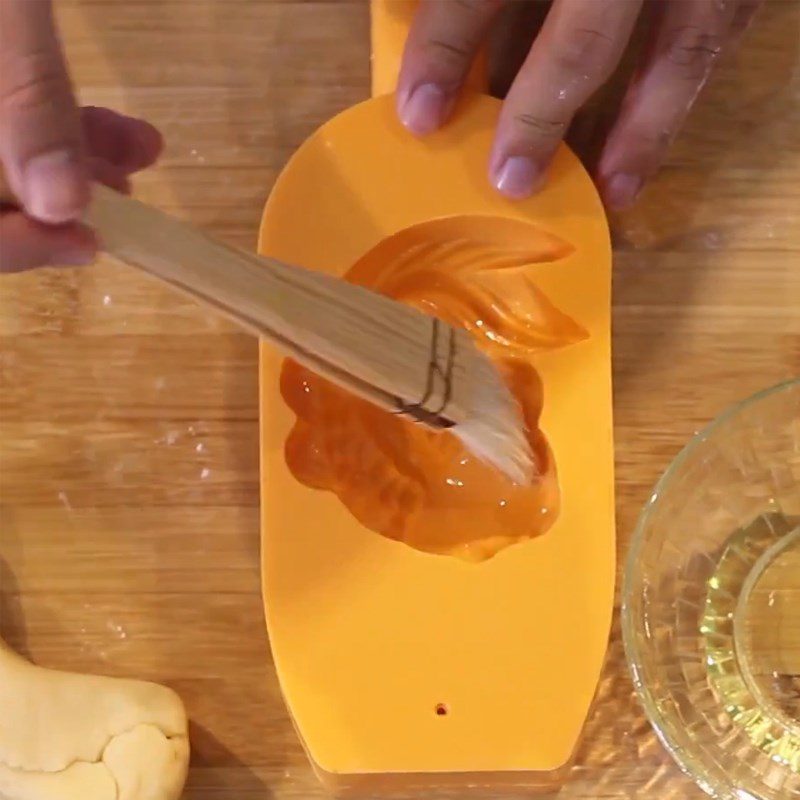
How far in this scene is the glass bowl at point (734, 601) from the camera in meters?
0.71

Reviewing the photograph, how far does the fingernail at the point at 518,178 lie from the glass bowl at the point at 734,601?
195 millimetres

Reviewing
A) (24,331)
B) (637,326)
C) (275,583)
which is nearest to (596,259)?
(637,326)

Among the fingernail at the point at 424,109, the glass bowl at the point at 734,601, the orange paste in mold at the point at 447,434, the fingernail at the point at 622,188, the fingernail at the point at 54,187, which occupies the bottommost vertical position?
the glass bowl at the point at 734,601

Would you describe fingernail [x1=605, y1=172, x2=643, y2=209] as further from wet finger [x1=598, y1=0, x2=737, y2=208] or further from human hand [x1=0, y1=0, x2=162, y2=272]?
human hand [x1=0, y1=0, x2=162, y2=272]

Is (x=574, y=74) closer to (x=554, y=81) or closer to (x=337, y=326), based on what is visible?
(x=554, y=81)

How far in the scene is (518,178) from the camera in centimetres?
68

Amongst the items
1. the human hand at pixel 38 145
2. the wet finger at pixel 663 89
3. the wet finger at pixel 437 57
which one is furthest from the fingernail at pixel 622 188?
the human hand at pixel 38 145

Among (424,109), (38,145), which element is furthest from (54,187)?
(424,109)

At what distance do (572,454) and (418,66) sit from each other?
0.26 metres

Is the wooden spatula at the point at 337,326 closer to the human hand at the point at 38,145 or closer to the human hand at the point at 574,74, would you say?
the human hand at the point at 38,145

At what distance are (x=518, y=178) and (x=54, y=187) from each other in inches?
12.6

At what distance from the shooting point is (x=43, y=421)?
2.43ft

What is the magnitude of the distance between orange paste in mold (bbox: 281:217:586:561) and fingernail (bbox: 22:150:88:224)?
252 millimetres

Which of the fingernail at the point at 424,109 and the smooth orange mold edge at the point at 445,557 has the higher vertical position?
the fingernail at the point at 424,109
